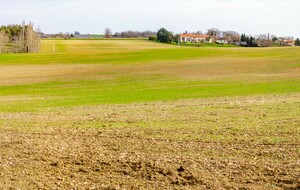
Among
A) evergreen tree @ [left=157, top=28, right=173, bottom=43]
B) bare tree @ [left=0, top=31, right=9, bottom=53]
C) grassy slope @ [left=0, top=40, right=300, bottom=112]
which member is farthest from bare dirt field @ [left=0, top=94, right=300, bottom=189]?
evergreen tree @ [left=157, top=28, right=173, bottom=43]

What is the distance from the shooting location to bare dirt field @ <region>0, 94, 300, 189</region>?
329 inches

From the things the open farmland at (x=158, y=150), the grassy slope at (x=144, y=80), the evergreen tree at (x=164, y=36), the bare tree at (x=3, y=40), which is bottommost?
the grassy slope at (x=144, y=80)

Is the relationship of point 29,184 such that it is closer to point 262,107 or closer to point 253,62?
point 262,107

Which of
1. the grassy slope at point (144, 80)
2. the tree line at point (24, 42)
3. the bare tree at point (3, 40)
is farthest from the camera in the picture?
the bare tree at point (3, 40)

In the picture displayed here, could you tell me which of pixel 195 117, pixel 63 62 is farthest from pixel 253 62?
pixel 195 117

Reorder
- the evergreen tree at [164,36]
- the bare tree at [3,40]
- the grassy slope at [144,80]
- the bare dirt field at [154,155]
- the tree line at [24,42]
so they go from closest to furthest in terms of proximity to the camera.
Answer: the bare dirt field at [154,155] → the grassy slope at [144,80] → the tree line at [24,42] → the bare tree at [3,40] → the evergreen tree at [164,36]

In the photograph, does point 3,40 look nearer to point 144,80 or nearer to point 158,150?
point 144,80

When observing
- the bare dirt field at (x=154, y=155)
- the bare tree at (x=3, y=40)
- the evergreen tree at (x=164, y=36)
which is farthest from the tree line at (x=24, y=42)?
the bare dirt field at (x=154, y=155)

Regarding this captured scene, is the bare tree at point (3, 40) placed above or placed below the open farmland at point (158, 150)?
above

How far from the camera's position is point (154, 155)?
33.0 feet

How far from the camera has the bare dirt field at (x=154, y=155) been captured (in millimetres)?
8359

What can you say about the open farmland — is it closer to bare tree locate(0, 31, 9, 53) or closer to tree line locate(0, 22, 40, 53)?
tree line locate(0, 22, 40, 53)

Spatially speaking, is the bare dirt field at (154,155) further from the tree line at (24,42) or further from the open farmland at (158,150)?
the tree line at (24,42)

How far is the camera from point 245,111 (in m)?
18.8
